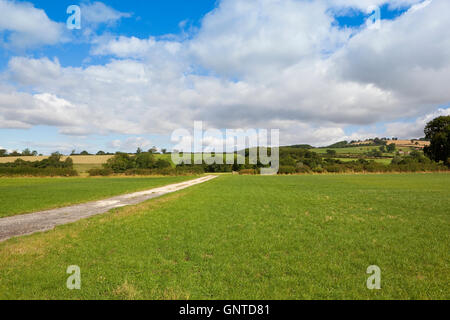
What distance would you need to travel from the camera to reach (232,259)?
5.95 m

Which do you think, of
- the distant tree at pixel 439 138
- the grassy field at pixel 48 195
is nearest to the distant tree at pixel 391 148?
the distant tree at pixel 439 138

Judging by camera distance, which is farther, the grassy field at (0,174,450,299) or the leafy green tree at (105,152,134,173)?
the leafy green tree at (105,152,134,173)

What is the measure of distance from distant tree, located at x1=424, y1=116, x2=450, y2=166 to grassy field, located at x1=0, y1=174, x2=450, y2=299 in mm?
69877

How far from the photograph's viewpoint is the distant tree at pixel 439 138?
2378 inches

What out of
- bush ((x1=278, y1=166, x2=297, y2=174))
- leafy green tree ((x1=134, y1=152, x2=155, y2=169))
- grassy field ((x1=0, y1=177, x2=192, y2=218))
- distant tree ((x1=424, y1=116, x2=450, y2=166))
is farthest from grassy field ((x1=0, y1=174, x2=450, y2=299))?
leafy green tree ((x1=134, y1=152, x2=155, y2=169))

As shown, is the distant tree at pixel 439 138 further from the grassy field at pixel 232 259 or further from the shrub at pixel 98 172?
the shrub at pixel 98 172

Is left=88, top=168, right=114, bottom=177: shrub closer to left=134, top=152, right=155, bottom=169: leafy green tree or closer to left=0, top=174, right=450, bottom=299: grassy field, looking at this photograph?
left=134, top=152, right=155, bottom=169: leafy green tree

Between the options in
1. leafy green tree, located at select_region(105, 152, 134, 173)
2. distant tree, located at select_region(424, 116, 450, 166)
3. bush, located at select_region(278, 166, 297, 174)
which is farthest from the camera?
leafy green tree, located at select_region(105, 152, 134, 173)

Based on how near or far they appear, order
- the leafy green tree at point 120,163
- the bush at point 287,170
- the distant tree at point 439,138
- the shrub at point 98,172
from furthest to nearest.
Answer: the leafy green tree at point 120,163
the bush at point 287,170
the shrub at point 98,172
the distant tree at point 439,138

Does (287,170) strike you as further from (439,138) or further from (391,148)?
(391,148)

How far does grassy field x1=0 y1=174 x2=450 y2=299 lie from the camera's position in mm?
4477

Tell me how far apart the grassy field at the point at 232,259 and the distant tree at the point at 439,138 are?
69.9 meters

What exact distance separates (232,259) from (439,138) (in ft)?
263
